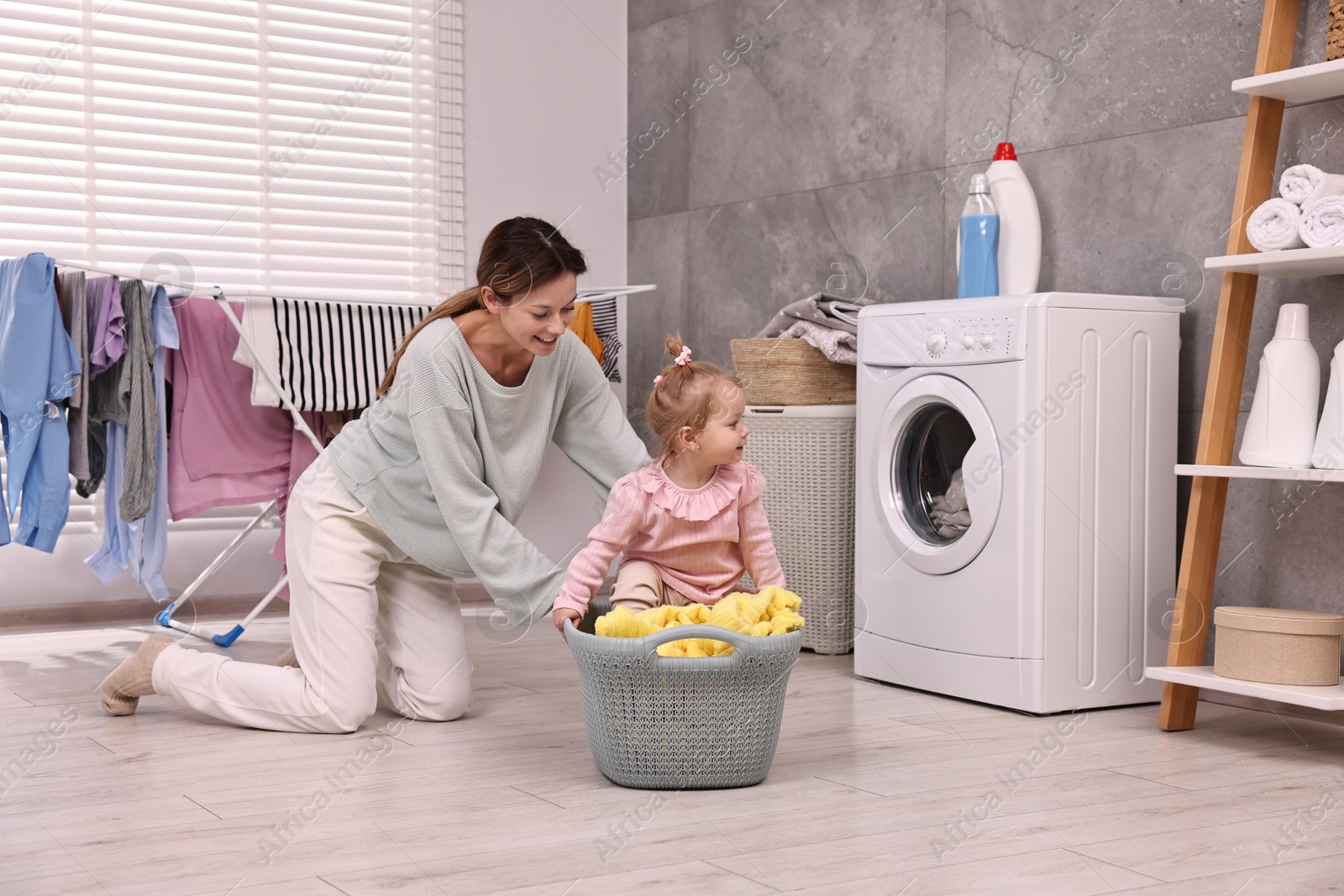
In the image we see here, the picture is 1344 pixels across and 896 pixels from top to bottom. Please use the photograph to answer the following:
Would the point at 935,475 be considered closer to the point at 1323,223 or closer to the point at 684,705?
the point at 1323,223

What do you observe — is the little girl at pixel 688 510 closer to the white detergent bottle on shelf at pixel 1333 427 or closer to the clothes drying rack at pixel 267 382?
the clothes drying rack at pixel 267 382

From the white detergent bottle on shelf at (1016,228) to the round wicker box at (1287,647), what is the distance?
922mm

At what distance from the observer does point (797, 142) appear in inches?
151

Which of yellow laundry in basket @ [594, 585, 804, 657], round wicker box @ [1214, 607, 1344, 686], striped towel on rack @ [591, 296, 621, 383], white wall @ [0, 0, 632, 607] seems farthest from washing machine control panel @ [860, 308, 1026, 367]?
white wall @ [0, 0, 632, 607]

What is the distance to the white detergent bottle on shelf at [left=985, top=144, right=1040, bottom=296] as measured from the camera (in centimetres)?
286

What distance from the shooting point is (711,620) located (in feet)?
6.12

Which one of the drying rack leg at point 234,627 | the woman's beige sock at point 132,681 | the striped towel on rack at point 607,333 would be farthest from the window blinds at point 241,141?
the woman's beige sock at point 132,681

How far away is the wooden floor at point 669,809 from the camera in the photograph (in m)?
1.54

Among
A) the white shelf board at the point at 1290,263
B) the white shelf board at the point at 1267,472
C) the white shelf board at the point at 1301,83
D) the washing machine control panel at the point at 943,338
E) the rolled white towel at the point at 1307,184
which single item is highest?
the white shelf board at the point at 1301,83

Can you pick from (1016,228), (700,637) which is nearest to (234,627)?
(700,637)

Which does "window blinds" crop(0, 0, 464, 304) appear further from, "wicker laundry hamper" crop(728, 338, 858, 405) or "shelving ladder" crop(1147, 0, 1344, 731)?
"shelving ladder" crop(1147, 0, 1344, 731)

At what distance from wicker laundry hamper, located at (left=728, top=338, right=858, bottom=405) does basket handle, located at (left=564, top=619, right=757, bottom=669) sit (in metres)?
1.51

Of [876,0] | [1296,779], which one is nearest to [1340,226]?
[1296,779]

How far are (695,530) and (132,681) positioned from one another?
1.11 meters
